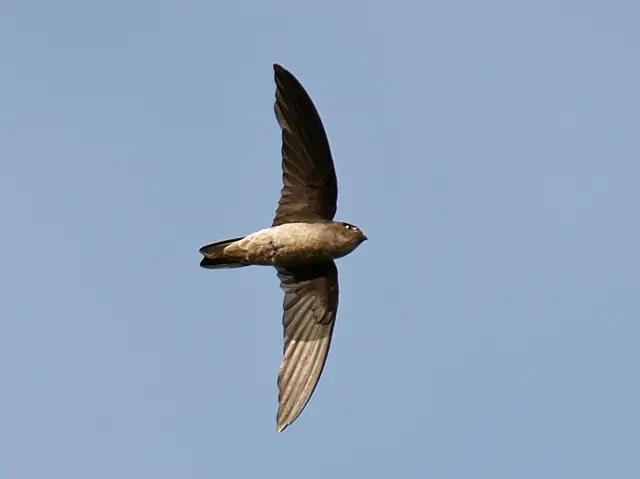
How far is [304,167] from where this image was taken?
628 inches

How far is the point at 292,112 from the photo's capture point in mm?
15758

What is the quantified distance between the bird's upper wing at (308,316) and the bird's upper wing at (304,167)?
2.07ft

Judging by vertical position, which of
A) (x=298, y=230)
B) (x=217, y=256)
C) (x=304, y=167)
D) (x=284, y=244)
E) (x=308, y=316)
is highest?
(x=304, y=167)

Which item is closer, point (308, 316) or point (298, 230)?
point (298, 230)

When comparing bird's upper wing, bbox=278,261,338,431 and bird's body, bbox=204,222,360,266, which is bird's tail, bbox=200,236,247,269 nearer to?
bird's body, bbox=204,222,360,266

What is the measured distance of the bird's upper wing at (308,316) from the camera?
1623 centimetres

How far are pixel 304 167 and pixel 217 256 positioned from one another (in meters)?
1.21

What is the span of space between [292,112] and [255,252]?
1.40 meters

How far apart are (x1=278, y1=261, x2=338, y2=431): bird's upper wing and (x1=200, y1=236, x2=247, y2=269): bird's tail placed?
23.9 inches

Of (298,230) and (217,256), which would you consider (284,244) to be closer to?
(298,230)

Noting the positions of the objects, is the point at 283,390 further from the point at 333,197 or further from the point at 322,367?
the point at 333,197

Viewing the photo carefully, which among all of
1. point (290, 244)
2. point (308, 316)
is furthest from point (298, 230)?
point (308, 316)

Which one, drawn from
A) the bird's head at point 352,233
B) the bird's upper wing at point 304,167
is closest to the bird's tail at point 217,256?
the bird's upper wing at point 304,167

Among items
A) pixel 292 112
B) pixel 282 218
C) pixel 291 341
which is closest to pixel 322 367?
pixel 291 341
